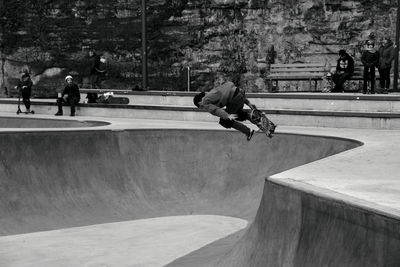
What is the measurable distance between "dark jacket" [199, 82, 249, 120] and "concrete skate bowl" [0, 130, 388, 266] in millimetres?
2020

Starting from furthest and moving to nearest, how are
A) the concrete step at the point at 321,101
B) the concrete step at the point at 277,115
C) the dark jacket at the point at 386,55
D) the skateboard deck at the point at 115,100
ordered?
the skateboard deck at the point at 115,100 → the dark jacket at the point at 386,55 → the concrete step at the point at 321,101 → the concrete step at the point at 277,115

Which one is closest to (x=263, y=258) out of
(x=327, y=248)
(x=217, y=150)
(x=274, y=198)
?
(x=274, y=198)

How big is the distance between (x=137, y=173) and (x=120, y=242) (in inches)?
107

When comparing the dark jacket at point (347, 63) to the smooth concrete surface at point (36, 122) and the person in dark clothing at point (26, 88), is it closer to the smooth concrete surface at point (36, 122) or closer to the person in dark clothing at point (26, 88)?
the smooth concrete surface at point (36, 122)

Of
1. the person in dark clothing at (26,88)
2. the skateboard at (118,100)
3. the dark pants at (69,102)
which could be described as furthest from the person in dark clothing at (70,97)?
the person in dark clothing at (26,88)

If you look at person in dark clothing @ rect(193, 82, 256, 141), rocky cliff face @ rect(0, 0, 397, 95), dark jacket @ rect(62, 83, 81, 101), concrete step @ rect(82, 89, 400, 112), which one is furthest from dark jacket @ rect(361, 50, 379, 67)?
dark jacket @ rect(62, 83, 81, 101)

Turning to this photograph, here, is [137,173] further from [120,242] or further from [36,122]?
[36,122]

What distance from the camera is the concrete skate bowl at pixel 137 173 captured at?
388 inches

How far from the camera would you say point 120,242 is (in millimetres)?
8734

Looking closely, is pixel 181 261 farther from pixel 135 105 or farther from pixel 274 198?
pixel 135 105

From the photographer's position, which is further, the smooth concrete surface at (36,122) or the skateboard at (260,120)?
the smooth concrete surface at (36,122)

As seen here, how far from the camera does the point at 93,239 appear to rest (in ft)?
29.1

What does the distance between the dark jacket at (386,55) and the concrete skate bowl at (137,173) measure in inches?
255

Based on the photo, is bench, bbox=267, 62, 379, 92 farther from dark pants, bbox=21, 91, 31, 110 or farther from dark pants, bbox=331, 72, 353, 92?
dark pants, bbox=21, 91, 31, 110
